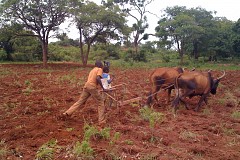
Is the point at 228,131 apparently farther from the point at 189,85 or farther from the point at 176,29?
the point at 176,29

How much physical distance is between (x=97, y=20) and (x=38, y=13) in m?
5.10

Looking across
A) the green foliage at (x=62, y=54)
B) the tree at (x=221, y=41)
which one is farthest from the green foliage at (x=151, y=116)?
the green foliage at (x=62, y=54)

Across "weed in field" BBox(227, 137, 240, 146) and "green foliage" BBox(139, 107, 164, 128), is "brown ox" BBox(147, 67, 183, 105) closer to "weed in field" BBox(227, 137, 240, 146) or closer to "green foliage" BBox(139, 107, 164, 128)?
"green foliage" BBox(139, 107, 164, 128)

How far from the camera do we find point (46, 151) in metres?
5.39

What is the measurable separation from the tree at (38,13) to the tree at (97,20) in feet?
4.44

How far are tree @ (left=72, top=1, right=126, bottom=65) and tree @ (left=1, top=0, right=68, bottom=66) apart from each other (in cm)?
135

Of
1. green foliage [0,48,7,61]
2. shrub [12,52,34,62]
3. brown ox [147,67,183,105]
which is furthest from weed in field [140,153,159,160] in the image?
shrub [12,52,34,62]

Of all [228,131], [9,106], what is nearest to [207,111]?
[228,131]

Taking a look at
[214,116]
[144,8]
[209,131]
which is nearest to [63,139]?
[209,131]

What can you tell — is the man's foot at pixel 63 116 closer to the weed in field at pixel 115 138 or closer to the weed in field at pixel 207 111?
the weed in field at pixel 115 138

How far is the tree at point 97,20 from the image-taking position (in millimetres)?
26547

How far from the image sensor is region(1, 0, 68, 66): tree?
24.7m

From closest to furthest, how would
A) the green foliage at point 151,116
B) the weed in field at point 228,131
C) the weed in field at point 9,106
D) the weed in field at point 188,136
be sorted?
1. the weed in field at point 188,136
2. the weed in field at point 228,131
3. the green foliage at point 151,116
4. the weed in field at point 9,106

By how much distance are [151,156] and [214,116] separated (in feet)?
13.9
